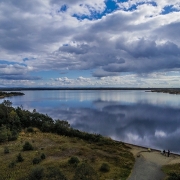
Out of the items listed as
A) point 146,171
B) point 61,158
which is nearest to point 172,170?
point 146,171

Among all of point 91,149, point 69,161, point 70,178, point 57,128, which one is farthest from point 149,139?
point 70,178

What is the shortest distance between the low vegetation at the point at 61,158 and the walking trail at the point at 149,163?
2.95ft

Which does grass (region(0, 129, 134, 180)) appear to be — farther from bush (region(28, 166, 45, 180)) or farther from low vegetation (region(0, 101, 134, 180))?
bush (region(28, 166, 45, 180))

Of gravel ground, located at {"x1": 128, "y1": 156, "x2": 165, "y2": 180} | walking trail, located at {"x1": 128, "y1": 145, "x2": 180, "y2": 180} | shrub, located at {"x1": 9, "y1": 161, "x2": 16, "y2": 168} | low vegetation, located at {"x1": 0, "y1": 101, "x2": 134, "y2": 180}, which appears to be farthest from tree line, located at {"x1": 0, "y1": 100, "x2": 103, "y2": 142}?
shrub, located at {"x1": 9, "y1": 161, "x2": 16, "y2": 168}

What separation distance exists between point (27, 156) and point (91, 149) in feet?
31.3

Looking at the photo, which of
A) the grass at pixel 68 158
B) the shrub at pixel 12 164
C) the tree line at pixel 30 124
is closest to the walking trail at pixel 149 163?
the grass at pixel 68 158

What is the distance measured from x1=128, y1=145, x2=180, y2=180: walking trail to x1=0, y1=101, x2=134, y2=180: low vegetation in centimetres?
90

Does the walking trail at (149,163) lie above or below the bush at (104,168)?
below

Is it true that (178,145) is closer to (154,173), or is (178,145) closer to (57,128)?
(154,173)

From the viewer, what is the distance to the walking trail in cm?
2130

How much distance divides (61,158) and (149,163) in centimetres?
1137

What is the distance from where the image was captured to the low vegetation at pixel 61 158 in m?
19.8

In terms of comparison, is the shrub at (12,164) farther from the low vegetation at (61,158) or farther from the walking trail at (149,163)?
the walking trail at (149,163)

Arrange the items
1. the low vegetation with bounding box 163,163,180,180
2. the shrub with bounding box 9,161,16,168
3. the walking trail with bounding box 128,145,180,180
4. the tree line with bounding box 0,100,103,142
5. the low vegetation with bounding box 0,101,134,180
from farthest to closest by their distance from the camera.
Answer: the tree line with bounding box 0,100,103,142 → the shrub with bounding box 9,161,16,168 → the walking trail with bounding box 128,145,180,180 → the low vegetation with bounding box 0,101,134,180 → the low vegetation with bounding box 163,163,180,180
